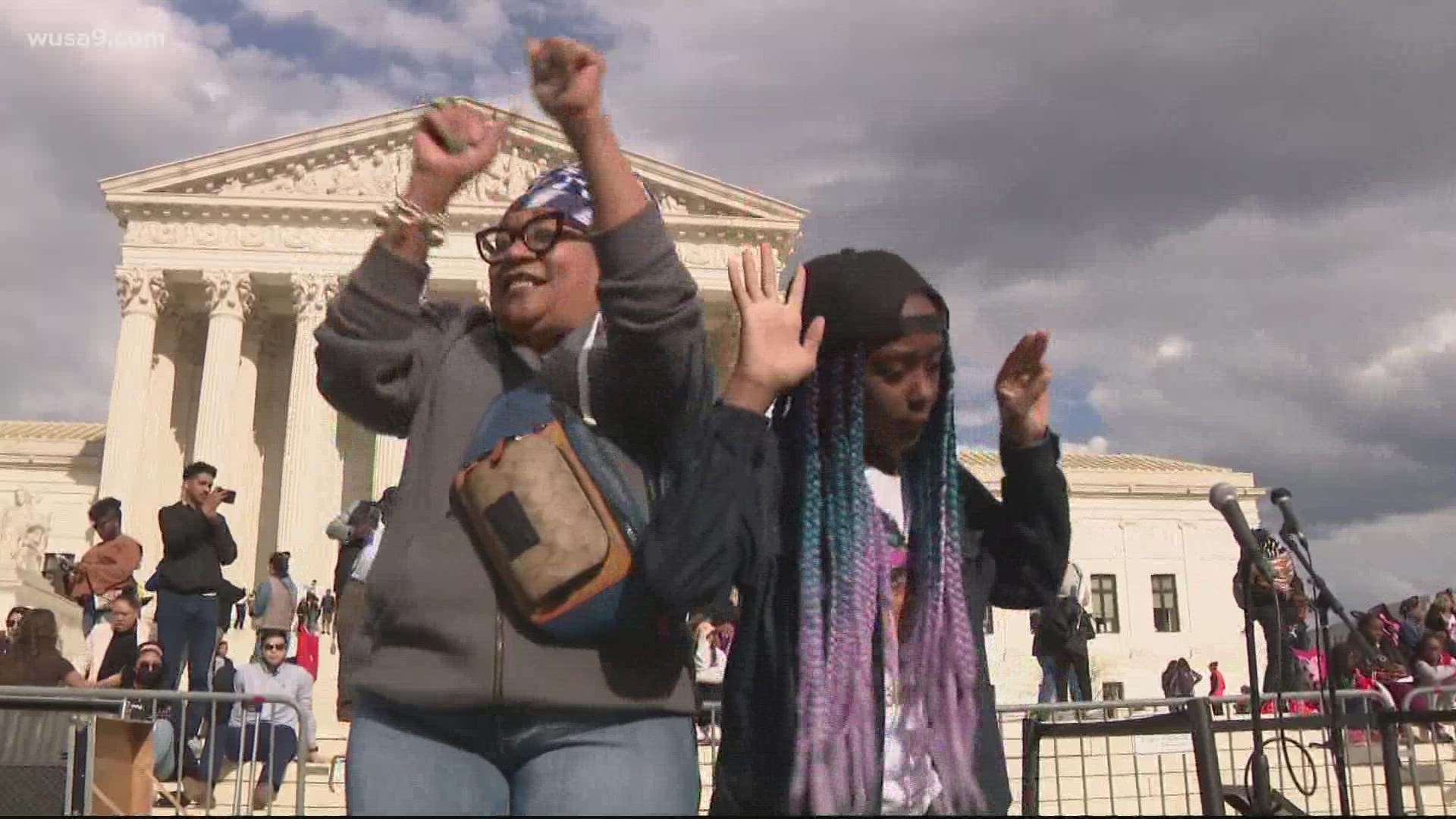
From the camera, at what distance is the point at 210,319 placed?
Result: 120 feet

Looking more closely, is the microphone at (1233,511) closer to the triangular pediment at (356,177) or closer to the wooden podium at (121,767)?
the wooden podium at (121,767)

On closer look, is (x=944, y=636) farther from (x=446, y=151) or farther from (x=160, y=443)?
(x=160, y=443)

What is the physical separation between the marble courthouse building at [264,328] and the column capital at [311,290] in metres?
0.05

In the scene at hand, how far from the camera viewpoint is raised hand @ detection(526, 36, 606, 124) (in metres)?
2.26

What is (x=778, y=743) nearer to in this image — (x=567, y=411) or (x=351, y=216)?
(x=567, y=411)

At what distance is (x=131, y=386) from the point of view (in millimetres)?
34906

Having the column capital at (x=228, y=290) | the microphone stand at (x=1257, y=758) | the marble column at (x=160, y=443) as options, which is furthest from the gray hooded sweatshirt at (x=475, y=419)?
the column capital at (x=228, y=290)

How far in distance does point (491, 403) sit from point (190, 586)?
331 inches

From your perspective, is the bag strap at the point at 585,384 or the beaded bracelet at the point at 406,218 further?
the beaded bracelet at the point at 406,218

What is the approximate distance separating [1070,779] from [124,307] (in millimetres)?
34704

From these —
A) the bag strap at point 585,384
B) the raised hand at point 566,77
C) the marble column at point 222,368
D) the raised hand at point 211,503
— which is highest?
the marble column at point 222,368

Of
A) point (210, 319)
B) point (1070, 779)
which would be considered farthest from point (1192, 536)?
point (1070, 779)

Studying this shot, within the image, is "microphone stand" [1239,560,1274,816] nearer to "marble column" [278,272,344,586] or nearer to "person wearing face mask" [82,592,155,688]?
"person wearing face mask" [82,592,155,688]

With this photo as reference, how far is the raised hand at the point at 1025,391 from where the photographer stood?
9.29ft
